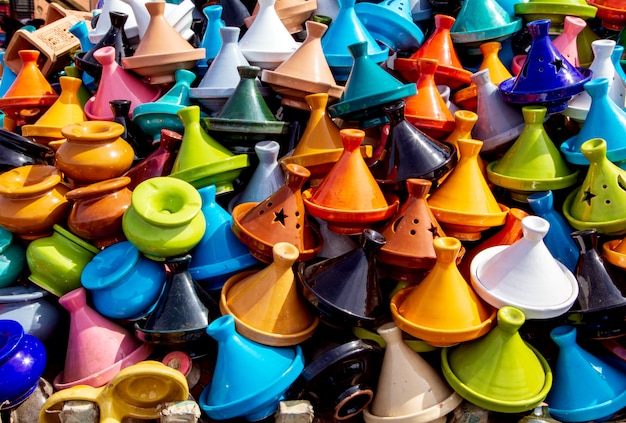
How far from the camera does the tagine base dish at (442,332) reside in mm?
1527

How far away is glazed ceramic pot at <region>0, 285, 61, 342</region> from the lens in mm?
1785

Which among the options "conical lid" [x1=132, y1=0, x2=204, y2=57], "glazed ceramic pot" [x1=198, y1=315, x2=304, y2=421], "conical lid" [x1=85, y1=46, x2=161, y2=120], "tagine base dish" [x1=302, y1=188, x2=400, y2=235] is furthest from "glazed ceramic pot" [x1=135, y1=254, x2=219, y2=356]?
"conical lid" [x1=132, y1=0, x2=204, y2=57]

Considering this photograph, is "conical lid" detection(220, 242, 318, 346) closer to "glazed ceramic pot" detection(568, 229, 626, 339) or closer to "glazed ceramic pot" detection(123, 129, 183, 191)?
"glazed ceramic pot" detection(123, 129, 183, 191)

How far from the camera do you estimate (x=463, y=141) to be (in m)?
1.85

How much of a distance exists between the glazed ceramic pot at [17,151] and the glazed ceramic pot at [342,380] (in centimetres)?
135

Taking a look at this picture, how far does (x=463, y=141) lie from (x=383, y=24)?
2.68ft

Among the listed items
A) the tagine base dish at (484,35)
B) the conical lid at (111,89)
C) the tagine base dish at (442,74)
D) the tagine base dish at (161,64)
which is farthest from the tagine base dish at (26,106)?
the tagine base dish at (484,35)

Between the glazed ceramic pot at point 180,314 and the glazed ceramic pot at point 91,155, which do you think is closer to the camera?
the glazed ceramic pot at point 180,314

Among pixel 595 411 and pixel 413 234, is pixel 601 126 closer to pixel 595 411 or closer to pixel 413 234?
pixel 413 234

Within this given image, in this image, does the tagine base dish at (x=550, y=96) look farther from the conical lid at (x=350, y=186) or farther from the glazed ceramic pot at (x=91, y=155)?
the glazed ceramic pot at (x=91, y=155)

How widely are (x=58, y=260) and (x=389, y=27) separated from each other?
1.58 m

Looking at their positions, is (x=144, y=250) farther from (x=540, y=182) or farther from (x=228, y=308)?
(x=540, y=182)

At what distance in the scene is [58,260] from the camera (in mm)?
1807

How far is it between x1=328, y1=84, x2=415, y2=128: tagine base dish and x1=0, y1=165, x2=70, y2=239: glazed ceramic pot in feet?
3.21
